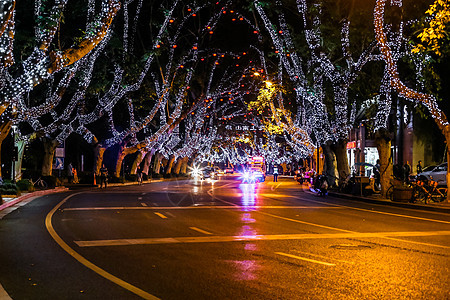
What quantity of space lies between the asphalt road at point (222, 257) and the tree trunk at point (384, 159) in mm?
10634

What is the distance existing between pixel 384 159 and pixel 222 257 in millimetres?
20177

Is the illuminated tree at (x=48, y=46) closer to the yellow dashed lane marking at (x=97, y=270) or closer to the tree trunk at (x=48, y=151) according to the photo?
the yellow dashed lane marking at (x=97, y=270)

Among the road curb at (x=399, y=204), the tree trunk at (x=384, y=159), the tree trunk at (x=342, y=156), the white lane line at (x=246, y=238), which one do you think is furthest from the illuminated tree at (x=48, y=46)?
the tree trunk at (x=342, y=156)

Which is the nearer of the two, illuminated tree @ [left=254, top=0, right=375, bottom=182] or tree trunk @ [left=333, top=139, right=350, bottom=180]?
illuminated tree @ [left=254, top=0, right=375, bottom=182]

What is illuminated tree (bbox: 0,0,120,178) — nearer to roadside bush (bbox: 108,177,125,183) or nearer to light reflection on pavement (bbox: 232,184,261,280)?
light reflection on pavement (bbox: 232,184,261,280)

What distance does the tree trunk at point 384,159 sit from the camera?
28547mm

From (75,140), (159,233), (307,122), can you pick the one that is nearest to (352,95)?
(307,122)

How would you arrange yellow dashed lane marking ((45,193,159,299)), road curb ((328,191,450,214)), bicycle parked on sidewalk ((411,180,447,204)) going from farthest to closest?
bicycle parked on sidewalk ((411,180,447,204))
road curb ((328,191,450,214))
yellow dashed lane marking ((45,193,159,299))

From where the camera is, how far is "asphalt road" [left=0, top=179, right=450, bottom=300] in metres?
7.73

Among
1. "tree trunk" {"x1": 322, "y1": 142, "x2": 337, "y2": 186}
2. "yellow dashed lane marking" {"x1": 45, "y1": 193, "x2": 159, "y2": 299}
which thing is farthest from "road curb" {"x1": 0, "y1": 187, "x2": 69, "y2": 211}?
"tree trunk" {"x1": 322, "y1": 142, "x2": 337, "y2": 186}

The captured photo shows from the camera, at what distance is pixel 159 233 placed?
45.1ft

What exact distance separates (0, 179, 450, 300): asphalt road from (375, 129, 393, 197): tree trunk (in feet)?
34.9

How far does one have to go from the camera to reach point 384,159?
1131 inches

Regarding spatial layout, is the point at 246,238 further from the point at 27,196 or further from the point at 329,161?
the point at 329,161
